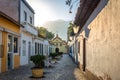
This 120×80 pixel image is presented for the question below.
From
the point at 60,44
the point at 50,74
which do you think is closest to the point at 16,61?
the point at 50,74

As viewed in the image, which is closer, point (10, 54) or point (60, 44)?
point (10, 54)

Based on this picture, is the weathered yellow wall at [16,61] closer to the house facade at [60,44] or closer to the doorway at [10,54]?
the doorway at [10,54]

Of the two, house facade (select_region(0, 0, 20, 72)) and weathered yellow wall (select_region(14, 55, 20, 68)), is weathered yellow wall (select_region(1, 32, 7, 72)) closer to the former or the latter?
house facade (select_region(0, 0, 20, 72))

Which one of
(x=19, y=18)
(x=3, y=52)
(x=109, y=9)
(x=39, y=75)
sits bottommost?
(x=39, y=75)

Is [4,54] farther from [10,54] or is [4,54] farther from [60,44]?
[60,44]

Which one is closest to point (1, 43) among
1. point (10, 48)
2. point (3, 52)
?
point (3, 52)

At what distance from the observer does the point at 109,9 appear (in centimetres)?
598

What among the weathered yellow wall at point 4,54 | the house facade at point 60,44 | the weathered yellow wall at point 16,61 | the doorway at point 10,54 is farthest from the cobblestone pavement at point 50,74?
the house facade at point 60,44

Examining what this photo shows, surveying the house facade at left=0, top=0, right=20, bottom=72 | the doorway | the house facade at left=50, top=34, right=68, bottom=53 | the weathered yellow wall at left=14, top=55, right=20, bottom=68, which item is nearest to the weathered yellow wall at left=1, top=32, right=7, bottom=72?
the house facade at left=0, top=0, right=20, bottom=72

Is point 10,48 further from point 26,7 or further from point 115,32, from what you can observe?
point 115,32

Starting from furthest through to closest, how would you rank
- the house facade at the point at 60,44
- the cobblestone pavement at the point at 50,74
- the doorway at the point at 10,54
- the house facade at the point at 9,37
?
the house facade at the point at 60,44, the doorway at the point at 10,54, the house facade at the point at 9,37, the cobblestone pavement at the point at 50,74

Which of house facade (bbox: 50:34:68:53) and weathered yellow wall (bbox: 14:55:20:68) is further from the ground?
house facade (bbox: 50:34:68:53)

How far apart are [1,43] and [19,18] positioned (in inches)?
290

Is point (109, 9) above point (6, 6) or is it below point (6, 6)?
below
